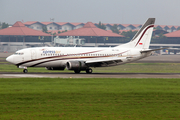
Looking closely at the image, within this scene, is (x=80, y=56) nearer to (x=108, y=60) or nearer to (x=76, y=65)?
(x=76, y=65)

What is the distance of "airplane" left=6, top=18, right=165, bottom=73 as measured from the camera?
46938mm

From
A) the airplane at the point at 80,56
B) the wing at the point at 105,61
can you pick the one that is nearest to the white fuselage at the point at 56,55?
the airplane at the point at 80,56

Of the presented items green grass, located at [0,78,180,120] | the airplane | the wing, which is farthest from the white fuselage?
green grass, located at [0,78,180,120]

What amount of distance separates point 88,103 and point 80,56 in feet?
91.8

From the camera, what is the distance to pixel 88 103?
21.2 metres

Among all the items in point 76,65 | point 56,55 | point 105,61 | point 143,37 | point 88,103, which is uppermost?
point 143,37

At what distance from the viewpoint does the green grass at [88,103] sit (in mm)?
18031

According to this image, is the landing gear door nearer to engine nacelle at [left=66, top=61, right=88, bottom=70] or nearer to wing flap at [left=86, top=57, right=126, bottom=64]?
engine nacelle at [left=66, top=61, right=88, bottom=70]

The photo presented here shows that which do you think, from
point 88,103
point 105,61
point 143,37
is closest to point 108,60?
point 105,61

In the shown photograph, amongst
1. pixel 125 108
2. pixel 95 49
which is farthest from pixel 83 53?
pixel 125 108

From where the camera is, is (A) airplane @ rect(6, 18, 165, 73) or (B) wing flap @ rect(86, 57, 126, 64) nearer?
(A) airplane @ rect(6, 18, 165, 73)

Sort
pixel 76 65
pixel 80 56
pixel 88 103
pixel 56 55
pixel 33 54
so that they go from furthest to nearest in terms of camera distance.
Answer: pixel 80 56
pixel 56 55
pixel 33 54
pixel 76 65
pixel 88 103

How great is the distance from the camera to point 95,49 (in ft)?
166

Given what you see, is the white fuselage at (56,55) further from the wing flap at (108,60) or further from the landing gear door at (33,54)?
the wing flap at (108,60)
